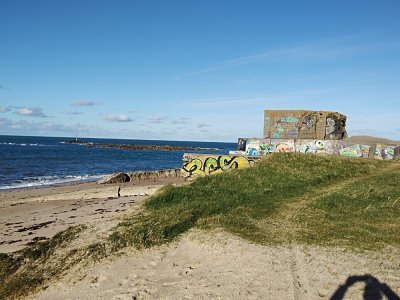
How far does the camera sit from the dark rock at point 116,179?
26438mm

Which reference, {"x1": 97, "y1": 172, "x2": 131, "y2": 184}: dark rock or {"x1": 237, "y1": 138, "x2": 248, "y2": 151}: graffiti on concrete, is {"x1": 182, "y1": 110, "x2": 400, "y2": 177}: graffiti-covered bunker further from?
{"x1": 97, "y1": 172, "x2": 131, "y2": 184}: dark rock

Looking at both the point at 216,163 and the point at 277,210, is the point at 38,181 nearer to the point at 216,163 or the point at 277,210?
the point at 216,163

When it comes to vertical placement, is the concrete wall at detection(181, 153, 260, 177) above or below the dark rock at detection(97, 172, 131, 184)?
above

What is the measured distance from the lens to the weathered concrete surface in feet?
99.1

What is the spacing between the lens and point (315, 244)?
834cm

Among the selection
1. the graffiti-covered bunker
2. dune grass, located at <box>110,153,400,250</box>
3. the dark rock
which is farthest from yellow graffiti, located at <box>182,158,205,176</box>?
the dark rock

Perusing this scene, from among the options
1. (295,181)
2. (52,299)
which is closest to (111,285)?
(52,299)

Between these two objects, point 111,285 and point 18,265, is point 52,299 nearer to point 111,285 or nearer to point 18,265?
point 111,285

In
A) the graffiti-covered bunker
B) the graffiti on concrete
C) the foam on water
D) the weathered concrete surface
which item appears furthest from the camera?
the graffiti on concrete

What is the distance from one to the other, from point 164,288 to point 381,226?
643 cm

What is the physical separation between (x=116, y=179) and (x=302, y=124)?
16.3 metres

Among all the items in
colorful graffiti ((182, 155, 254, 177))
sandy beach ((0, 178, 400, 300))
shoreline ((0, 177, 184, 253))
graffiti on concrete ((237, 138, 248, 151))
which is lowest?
shoreline ((0, 177, 184, 253))

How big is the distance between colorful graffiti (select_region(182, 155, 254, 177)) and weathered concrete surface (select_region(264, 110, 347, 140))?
9495 millimetres

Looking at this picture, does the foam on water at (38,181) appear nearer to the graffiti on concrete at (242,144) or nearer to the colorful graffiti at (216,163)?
the colorful graffiti at (216,163)
